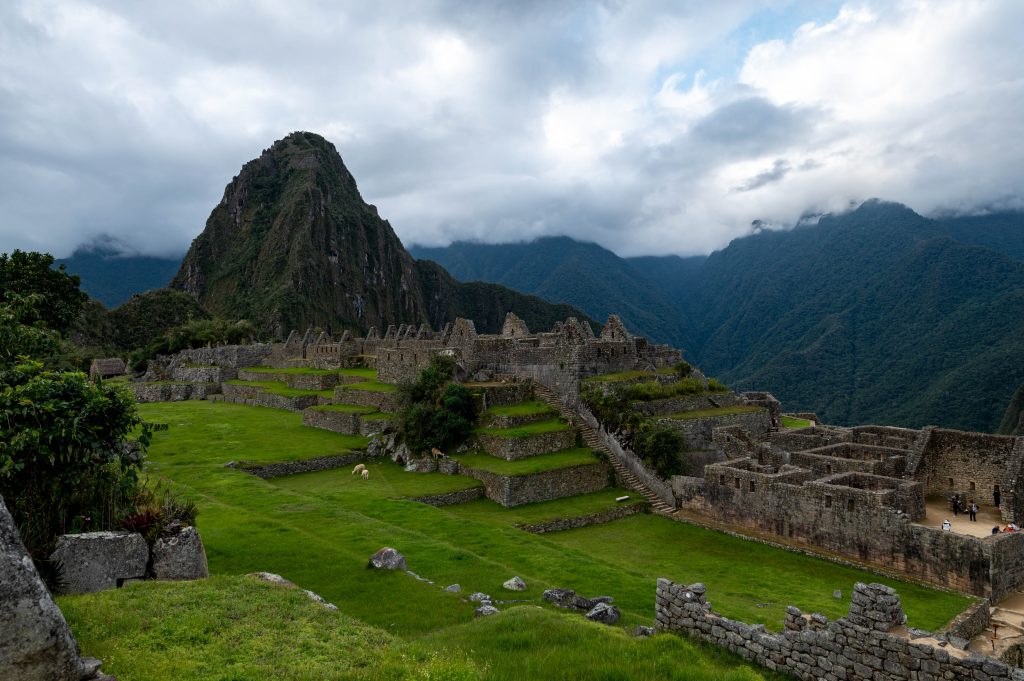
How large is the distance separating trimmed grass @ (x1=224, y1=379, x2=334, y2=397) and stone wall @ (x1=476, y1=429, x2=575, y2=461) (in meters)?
17.0

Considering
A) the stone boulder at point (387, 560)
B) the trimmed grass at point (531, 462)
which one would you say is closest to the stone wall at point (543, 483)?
the trimmed grass at point (531, 462)

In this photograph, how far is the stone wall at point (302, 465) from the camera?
22.6 meters

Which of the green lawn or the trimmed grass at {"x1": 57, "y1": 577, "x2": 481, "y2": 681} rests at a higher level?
the trimmed grass at {"x1": 57, "y1": 577, "x2": 481, "y2": 681}

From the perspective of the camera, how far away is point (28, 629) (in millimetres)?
5020

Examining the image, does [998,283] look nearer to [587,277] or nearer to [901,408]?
[901,408]

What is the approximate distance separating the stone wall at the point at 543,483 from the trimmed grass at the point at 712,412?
485cm

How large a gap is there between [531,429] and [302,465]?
939 centimetres

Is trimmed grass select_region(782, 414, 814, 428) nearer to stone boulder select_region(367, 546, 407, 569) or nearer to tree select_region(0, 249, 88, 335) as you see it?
stone boulder select_region(367, 546, 407, 569)

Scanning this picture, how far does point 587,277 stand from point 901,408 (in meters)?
95.1

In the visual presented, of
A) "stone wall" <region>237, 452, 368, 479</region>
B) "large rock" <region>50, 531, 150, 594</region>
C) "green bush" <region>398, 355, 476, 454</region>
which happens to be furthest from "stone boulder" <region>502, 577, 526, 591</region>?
"stone wall" <region>237, 452, 368, 479</region>

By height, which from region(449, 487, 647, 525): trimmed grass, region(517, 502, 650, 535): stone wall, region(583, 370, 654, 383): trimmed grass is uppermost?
region(583, 370, 654, 383): trimmed grass

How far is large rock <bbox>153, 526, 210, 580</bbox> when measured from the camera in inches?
345

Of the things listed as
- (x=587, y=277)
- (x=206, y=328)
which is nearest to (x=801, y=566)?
(x=206, y=328)

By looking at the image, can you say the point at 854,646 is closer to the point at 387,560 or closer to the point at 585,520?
the point at 387,560
